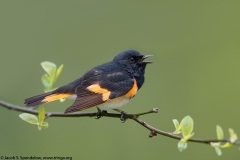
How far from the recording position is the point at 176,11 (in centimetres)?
709

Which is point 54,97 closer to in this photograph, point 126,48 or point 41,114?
point 41,114

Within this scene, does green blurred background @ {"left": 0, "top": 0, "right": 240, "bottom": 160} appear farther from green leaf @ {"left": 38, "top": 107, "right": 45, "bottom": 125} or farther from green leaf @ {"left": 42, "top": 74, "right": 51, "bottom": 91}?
green leaf @ {"left": 38, "top": 107, "right": 45, "bottom": 125}

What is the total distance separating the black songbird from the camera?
3121mm

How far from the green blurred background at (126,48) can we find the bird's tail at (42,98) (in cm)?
164

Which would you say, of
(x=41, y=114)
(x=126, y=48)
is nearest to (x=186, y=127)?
(x=41, y=114)

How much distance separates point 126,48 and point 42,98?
10.2ft

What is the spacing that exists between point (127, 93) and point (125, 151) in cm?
193

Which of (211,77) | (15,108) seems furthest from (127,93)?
(211,77)

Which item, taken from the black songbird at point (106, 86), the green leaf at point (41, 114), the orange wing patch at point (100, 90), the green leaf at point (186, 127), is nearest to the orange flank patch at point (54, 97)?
the black songbird at point (106, 86)

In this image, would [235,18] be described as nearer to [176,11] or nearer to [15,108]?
[176,11]

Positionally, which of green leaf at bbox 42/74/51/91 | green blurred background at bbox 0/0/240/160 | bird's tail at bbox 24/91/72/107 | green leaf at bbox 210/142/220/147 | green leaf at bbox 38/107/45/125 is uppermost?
green blurred background at bbox 0/0/240/160

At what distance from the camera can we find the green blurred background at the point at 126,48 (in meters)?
5.40

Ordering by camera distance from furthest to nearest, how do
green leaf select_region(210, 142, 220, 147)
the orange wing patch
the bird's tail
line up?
the orange wing patch, the bird's tail, green leaf select_region(210, 142, 220, 147)

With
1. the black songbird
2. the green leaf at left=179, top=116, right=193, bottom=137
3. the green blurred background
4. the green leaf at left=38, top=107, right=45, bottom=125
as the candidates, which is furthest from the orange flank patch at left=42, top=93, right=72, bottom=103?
the green blurred background
